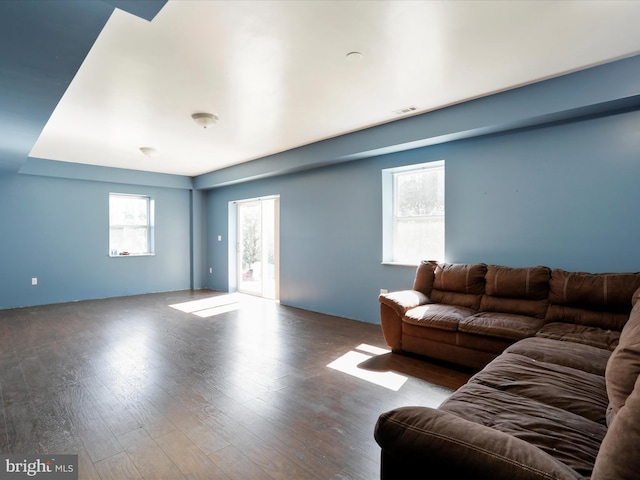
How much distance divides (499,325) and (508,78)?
226cm

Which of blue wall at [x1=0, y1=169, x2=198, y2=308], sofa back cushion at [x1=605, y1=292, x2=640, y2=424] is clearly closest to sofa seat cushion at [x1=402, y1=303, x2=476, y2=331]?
sofa back cushion at [x1=605, y1=292, x2=640, y2=424]

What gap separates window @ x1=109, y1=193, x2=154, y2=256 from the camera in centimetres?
716

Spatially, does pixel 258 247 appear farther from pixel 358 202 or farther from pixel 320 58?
pixel 320 58

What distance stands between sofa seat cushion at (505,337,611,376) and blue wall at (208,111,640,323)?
1.26 m

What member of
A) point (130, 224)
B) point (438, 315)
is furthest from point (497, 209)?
point (130, 224)

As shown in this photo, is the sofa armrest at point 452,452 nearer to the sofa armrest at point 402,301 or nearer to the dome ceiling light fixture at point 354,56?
the sofa armrest at point 402,301

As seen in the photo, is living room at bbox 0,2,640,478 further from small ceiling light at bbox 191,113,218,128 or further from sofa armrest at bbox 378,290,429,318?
small ceiling light at bbox 191,113,218,128

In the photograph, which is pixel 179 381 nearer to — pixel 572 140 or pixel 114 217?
pixel 572 140

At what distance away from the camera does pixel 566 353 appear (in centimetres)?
220

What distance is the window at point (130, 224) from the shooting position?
7156mm

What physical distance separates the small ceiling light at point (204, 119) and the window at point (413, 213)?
2.39 metres

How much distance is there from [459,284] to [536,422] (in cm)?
235

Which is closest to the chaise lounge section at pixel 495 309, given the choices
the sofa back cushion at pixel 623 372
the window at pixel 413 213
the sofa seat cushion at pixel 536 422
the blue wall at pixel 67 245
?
the window at pixel 413 213

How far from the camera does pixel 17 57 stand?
7.08 ft
